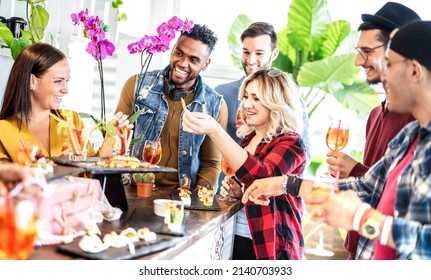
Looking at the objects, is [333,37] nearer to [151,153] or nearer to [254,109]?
[254,109]

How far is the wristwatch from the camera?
142cm

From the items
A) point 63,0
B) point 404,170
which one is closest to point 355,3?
point 63,0

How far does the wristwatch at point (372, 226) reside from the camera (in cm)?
142

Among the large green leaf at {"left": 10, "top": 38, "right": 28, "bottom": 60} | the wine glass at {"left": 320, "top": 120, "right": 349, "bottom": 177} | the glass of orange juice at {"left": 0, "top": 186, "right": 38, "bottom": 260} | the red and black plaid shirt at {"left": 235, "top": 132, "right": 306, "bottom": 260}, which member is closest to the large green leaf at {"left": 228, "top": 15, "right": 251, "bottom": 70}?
the large green leaf at {"left": 10, "top": 38, "right": 28, "bottom": 60}

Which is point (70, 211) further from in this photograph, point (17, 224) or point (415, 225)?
point (415, 225)

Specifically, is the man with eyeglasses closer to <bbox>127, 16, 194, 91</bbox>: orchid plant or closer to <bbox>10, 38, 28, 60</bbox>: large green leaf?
<bbox>127, 16, 194, 91</bbox>: orchid plant

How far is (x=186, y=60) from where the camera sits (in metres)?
2.88

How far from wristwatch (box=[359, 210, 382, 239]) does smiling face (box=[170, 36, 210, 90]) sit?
159 centimetres

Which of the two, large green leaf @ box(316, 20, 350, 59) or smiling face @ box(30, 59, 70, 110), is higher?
large green leaf @ box(316, 20, 350, 59)

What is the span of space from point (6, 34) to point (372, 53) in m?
1.57

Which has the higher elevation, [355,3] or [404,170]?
[355,3]

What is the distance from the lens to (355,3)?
202 inches

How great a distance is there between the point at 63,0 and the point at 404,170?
8.26ft

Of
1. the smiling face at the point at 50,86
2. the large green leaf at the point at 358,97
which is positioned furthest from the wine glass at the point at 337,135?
the large green leaf at the point at 358,97
